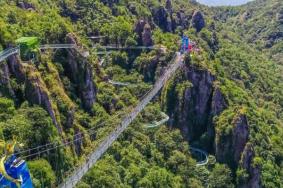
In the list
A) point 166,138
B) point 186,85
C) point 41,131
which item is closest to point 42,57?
point 41,131

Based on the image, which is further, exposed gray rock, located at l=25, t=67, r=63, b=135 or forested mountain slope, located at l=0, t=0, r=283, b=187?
exposed gray rock, located at l=25, t=67, r=63, b=135

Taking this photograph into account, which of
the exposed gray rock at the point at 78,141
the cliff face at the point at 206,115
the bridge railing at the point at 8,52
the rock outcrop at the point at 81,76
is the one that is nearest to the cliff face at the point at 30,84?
the bridge railing at the point at 8,52

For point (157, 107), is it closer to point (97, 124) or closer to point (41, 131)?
point (97, 124)

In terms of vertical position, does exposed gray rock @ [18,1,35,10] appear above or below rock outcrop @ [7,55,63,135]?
above

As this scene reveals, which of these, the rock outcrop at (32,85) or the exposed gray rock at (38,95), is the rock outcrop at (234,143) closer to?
the rock outcrop at (32,85)

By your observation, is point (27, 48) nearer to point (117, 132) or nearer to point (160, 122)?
point (117, 132)

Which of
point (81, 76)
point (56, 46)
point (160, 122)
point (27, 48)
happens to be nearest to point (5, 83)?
point (27, 48)

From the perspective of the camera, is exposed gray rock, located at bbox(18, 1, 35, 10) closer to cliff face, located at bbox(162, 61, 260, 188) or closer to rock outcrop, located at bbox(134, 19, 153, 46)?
rock outcrop, located at bbox(134, 19, 153, 46)

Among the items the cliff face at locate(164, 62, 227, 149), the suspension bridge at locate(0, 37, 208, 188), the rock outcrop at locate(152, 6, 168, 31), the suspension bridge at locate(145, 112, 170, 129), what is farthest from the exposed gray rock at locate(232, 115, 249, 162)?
the rock outcrop at locate(152, 6, 168, 31)
